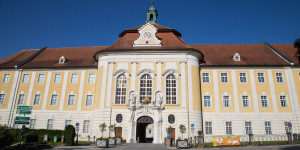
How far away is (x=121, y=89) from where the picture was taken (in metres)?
27.7

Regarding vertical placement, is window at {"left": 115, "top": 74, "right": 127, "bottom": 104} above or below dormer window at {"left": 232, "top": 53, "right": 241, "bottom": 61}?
below

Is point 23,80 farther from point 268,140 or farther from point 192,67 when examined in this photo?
point 268,140

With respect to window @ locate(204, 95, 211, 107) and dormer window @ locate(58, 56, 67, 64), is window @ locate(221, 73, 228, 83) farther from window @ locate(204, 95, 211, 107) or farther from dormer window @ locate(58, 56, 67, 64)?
dormer window @ locate(58, 56, 67, 64)

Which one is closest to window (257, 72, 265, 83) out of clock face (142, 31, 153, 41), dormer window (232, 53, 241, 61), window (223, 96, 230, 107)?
dormer window (232, 53, 241, 61)

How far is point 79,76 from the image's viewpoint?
103ft

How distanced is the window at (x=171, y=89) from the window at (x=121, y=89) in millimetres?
5493

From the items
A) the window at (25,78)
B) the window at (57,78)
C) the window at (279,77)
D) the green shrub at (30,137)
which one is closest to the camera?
the green shrub at (30,137)

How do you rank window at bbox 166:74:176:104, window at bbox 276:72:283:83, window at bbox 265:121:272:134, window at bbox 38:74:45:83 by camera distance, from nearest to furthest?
window at bbox 166:74:176:104 → window at bbox 265:121:272:134 → window at bbox 276:72:283:83 → window at bbox 38:74:45:83

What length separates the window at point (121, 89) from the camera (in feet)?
89.1

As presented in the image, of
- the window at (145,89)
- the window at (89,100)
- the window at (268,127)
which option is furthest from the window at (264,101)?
the window at (89,100)

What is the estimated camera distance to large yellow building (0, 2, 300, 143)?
26.3m

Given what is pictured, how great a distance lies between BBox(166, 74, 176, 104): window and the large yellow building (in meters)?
0.12

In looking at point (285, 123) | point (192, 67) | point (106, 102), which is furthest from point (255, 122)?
point (106, 102)

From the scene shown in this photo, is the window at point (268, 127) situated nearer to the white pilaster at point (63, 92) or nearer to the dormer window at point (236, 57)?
the dormer window at point (236, 57)
